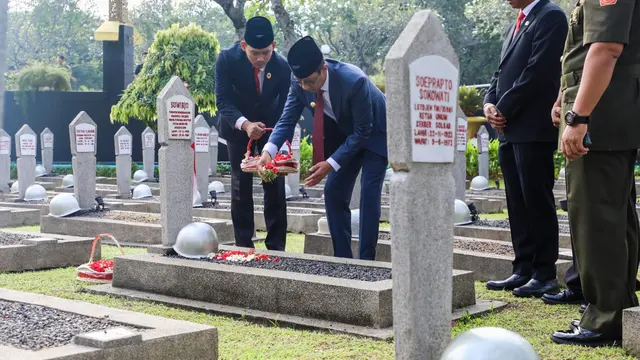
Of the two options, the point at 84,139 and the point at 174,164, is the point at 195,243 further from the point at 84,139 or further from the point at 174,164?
the point at 84,139

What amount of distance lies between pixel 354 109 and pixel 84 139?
6.98m

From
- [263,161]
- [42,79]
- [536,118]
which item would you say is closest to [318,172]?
[263,161]

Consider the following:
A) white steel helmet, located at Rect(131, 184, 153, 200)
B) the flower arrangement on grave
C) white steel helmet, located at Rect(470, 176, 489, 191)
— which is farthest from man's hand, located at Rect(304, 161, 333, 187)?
white steel helmet, located at Rect(470, 176, 489, 191)

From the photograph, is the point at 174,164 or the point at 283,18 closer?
the point at 174,164

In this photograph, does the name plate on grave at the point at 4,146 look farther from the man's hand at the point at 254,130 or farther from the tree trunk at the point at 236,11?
the man's hand at the point at 254,130

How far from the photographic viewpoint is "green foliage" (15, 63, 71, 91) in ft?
105

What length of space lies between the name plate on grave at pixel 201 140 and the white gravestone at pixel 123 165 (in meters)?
1.74

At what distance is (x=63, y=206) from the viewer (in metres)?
11.5

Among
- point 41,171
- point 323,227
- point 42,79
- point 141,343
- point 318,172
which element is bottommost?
point 141,343

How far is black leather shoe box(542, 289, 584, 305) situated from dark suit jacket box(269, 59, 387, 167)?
1.68m

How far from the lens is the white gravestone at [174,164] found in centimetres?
805

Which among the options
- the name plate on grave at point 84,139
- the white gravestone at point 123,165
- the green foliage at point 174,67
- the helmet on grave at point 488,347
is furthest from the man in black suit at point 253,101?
the green foliage at point 174,67

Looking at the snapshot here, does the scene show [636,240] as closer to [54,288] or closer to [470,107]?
[54,288]

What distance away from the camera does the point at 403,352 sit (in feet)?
12.0
